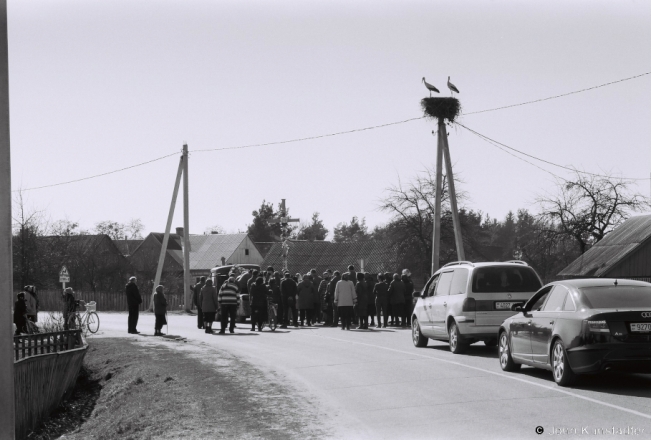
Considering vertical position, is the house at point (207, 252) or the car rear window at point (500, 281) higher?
the house at point (207, 252)

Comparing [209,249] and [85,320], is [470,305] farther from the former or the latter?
[209,249]

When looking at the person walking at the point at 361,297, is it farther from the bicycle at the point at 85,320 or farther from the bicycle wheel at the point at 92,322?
the bicycle wheel at the point at 92,322

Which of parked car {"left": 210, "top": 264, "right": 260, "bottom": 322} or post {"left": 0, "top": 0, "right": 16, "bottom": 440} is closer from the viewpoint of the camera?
post {"left": 0, "top": 0, "right": 16, "bottom": 440}

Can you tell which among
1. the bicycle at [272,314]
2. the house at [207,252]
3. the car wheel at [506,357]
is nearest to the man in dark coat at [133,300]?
the bicycle at [272,314]

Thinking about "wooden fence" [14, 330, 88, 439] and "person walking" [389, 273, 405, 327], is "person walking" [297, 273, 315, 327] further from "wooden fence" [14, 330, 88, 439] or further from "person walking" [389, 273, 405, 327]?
"wooden fence" [14, 330, 88, 439]

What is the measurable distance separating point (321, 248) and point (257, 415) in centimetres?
7546

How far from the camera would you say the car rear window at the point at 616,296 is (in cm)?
1141

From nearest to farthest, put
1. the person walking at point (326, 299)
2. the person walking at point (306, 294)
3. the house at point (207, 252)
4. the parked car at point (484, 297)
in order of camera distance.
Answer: the parked car at point (484, 297), the person walking at point (306, 294), the person walking at point (326, 299), the house at point (207, 252)

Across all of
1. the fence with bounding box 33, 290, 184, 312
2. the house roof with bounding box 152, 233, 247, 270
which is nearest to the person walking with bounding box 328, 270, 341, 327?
the fence with bounding box 33, 290, 184, 312

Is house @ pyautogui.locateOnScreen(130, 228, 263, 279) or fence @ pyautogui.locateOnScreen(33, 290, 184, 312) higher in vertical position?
house @ pyautogui.locateOnScreen(130, 228, 263, 279)

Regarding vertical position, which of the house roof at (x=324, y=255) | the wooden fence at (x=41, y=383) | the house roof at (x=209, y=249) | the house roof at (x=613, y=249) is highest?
the house roof at (x=209, y=249)

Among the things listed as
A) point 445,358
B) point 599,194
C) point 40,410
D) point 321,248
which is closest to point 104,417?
point 40,410

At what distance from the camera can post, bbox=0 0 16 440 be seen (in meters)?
5.71

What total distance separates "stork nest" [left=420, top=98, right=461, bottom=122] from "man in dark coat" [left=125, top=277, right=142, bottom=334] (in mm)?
13328
